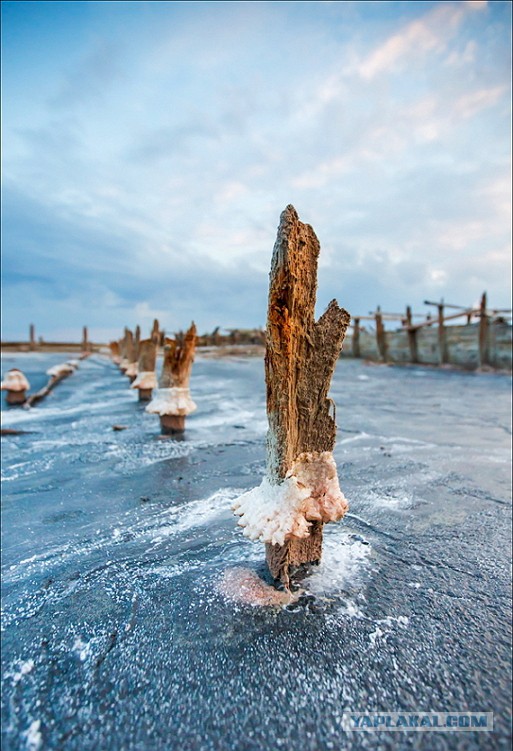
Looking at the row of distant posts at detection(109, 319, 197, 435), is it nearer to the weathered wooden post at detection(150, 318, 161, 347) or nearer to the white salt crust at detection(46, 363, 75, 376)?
the weathered wooden post at detection(150, 318, 161, 347)

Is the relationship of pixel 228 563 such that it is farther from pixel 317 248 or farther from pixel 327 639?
pixel 317 248

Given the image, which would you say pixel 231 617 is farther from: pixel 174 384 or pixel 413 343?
pixel 413 343

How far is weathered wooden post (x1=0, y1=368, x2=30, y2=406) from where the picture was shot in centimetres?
991

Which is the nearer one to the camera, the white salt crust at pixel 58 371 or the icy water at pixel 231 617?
the icy water at pixel 231 617

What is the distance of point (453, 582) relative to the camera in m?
2.29

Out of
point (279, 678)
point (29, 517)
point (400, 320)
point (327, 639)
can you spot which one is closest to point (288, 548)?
point (327, 639)

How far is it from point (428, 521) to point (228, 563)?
69.3 inches

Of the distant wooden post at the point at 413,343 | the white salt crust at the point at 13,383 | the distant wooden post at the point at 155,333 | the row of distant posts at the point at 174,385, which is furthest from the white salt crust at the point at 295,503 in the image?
the distant wooden post at the point at 413,343

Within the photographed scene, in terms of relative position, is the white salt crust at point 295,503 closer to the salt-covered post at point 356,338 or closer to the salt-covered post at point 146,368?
the salt-covered post at point 146,368

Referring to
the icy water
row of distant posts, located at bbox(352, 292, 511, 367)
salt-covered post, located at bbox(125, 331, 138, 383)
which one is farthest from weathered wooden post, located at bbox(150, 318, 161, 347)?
row of distant posts, located at bbox(352, 292, 511, 367)

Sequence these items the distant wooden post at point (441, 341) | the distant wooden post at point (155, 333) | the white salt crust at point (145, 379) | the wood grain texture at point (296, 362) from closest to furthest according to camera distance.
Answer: the wood grain texture at point (296, 362), the distant wooden post at point (155, 333), the white salt crust at point (145, 379), the distant wooden post at point (441, 341)

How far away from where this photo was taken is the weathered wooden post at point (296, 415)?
6.35ft

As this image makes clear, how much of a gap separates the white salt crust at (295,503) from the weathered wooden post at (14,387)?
32.4 ft

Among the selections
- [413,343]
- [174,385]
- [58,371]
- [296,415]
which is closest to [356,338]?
[413,343]
